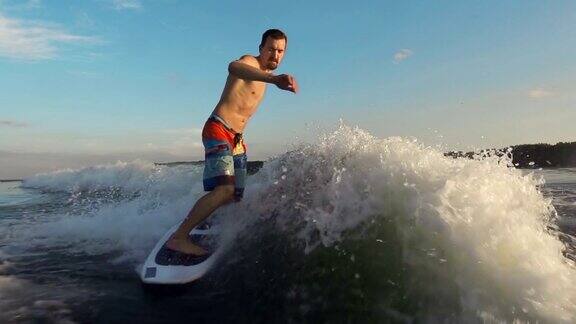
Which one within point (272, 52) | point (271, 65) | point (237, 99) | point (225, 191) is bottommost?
point (225, 191)

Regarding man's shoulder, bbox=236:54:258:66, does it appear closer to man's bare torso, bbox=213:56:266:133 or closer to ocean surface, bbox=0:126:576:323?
man's bare torso, bbox=213:56:266:133

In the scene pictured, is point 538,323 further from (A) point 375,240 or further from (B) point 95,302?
(B) point 95,302

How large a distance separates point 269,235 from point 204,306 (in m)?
1.18

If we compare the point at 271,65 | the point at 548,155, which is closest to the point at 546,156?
the point at 548,155

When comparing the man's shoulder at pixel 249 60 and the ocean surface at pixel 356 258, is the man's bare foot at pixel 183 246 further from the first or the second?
the man's shoulder at pixel 249 60

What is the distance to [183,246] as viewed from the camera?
4973 mm

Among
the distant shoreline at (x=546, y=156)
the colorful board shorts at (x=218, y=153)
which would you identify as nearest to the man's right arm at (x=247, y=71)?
the colorful board shorts at (x=218, y=153)

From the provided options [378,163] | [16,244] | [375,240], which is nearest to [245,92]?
[378,163]

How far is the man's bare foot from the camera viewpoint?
495cm

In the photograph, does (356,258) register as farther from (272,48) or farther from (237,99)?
(272,48)

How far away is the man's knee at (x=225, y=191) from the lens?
4938 millimetres

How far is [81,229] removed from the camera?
26.1 feet

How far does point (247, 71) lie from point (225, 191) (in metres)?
1.29

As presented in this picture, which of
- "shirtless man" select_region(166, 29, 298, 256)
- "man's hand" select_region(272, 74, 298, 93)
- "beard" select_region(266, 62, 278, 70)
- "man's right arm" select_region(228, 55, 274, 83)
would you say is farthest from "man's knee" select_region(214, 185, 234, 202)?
"beard" select_region(266, 62, 278, 70)
